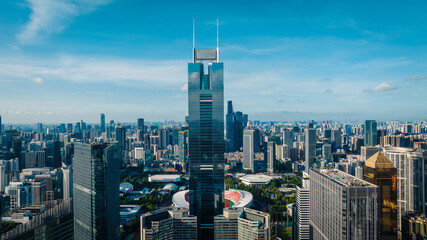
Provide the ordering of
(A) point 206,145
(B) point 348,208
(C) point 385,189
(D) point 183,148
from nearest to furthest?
(B) point 348,208
(C) point 385,189
(A) point 206,145
(D) point 183,148

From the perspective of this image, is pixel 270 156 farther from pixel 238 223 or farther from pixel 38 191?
pixel 38 191

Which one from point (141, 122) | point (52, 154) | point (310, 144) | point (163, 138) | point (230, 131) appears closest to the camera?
point (310, 144)

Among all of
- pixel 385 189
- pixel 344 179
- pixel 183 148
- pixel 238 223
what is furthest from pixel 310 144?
pixel 344 179

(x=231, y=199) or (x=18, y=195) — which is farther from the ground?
(x=18, y=195)

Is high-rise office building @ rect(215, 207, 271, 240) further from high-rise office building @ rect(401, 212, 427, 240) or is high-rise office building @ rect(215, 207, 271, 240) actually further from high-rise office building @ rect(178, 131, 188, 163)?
high-rise office building @ rect(178, 131, 188, 163)

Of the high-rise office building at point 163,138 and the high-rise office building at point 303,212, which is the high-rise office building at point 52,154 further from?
the high-rise office building at point 303,212

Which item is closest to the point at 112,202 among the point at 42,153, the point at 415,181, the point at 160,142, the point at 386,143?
the point at 415,181

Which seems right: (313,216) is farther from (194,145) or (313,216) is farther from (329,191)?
(194,145)

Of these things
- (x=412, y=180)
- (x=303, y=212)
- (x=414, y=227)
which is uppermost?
(x=412, y=180)
